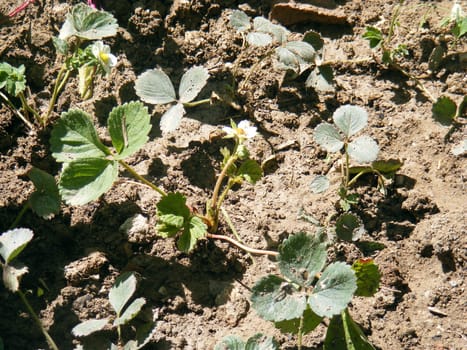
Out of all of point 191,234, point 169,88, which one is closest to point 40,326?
point 191,234

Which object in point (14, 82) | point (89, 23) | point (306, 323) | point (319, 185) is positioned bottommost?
point (306, 323)

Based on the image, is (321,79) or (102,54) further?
(321,79)

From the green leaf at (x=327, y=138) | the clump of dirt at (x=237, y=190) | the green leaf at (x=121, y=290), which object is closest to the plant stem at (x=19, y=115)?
the clump of dirt at (x=237, y=190)

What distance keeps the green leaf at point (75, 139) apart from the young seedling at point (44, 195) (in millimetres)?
100

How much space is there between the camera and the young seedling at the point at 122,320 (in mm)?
1884

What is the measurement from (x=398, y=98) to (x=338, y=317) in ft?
2.81

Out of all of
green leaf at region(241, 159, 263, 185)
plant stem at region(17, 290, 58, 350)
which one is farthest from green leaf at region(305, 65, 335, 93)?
plant stem at region(17, 290, 58, 350)

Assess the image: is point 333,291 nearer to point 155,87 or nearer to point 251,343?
point 251,343

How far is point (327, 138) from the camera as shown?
2.14 m

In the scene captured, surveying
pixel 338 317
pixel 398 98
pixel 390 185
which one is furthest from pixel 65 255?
pixel 398 98

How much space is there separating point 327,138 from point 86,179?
0.72 metres

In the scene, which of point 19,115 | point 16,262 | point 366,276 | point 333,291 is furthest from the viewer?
point 19,115

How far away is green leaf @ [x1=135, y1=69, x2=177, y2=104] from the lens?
2.21 m

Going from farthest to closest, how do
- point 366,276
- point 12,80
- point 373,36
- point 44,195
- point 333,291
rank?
point 373,36 < point 12,80 < point 44,195 < point 366,276 < point 333,291
